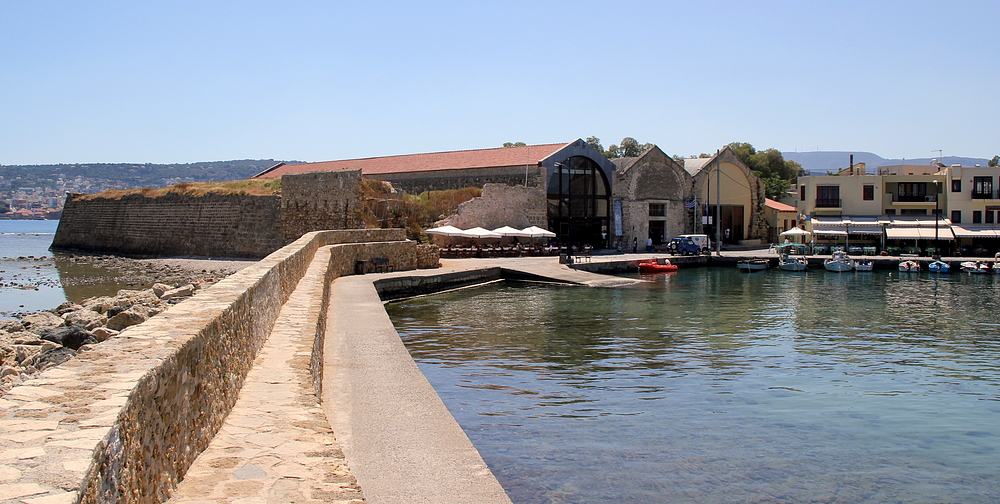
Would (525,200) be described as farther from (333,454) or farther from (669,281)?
(333,454)

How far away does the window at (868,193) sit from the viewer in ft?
159

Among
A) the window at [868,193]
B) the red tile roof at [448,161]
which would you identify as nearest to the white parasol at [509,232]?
the red tile roof at [448,161]

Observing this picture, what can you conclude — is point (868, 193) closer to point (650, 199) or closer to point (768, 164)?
point (650, 199)

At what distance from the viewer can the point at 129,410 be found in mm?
3189

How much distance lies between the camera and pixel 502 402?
11125 millimetres

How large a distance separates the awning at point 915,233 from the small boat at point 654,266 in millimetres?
15834

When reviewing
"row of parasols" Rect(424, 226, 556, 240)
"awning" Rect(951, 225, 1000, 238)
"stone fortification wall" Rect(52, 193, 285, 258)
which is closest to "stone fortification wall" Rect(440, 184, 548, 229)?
"row of parasols" Rect(424, 226, 556, 240)

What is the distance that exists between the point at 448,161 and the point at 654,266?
49.3 ft

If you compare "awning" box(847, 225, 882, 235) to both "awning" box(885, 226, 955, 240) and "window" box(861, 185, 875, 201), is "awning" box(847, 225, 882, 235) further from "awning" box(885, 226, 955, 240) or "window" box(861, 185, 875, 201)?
"window" box(861, 185, 875, 201)

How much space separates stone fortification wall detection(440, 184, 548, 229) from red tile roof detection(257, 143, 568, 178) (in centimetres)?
211

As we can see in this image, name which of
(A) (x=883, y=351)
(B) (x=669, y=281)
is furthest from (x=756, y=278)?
(A) (x=883, y=351)

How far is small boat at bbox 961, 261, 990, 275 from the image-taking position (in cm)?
3672

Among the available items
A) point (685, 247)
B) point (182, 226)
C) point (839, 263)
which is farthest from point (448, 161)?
point (839, 263)

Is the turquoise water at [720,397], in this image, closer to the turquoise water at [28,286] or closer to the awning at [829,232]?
the turquoise water at [28,286]
